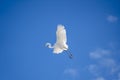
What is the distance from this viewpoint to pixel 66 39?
3442 inches

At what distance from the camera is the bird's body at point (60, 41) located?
86.4 meters

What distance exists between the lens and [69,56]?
287ft

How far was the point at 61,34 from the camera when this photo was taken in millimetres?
86625

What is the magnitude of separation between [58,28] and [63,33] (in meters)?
0.79

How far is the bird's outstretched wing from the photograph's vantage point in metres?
86.4

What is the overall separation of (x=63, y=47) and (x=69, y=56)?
1.21 metres

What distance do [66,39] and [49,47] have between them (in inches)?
115

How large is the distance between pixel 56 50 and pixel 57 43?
0.91 meters

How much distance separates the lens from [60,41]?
8731 centimetres

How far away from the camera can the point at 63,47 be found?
8762cm

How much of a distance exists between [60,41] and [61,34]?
40.9 inches

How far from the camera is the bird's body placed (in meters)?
86.4

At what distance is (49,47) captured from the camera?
293ft

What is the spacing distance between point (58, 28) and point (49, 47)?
381 centimetres
